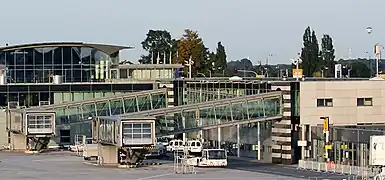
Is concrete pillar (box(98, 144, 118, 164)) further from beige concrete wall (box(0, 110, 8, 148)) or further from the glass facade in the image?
the glass facade

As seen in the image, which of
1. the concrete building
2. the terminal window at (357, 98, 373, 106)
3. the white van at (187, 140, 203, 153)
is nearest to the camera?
the concrete building

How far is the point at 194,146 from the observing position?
315 ft

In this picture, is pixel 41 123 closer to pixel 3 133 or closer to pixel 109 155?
pixel 3 133

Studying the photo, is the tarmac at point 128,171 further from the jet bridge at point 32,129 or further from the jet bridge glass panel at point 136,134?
the jet bridge at point 32,129

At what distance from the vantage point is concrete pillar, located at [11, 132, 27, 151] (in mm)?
108688

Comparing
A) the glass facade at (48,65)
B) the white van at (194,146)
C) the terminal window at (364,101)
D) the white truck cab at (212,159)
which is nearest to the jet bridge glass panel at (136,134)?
the white truck cab at (212,159)

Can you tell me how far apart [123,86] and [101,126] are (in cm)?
4180

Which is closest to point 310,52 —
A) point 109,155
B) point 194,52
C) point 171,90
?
point 194,52

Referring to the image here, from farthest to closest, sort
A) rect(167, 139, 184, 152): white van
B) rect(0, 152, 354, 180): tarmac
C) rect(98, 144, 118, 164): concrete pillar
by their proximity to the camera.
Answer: rect(167, 139, 184, 152): white van < rect(98, 144, 118, 164): concrete pillar < rect(0, 152, 354, 180): tarmac

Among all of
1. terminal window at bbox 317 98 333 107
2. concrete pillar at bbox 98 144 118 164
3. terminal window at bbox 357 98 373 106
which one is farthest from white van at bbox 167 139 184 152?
terminal window at bbox 357 98 373 106

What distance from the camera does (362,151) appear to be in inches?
2940

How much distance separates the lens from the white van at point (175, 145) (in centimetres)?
10075

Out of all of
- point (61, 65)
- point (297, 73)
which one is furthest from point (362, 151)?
point (61, 65)

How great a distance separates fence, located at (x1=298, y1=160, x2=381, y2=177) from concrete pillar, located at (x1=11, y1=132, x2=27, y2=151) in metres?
39.4
